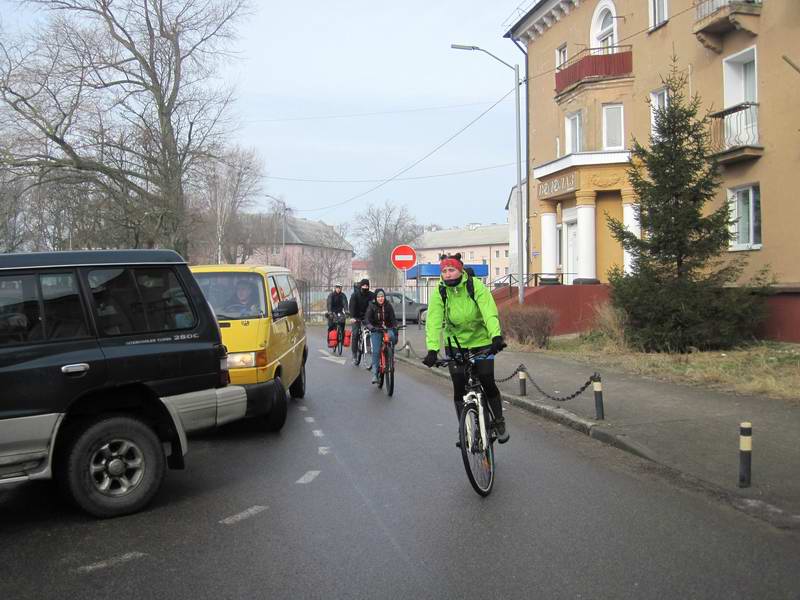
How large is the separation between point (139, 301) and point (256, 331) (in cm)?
252

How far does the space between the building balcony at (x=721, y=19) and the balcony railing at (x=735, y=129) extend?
1745mm

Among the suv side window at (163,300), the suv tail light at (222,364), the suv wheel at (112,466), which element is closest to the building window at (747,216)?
the suv tail light at (222,364)

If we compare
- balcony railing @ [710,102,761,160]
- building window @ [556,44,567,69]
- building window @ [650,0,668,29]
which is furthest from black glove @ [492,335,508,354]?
building window @ [556,44,567,69]

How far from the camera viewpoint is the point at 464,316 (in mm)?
6000

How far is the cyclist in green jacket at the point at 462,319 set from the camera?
590 cm

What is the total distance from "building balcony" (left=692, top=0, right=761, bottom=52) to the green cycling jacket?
14215 mm

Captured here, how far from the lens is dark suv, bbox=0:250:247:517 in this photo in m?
4.86

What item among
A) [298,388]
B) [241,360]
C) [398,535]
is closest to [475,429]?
[398,535]

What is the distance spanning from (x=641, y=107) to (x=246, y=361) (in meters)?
18.7

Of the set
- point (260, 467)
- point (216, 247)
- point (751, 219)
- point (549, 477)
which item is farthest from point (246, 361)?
point (216, 247)

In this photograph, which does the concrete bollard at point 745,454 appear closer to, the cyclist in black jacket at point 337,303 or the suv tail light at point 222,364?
the suv tail light at point 222,364

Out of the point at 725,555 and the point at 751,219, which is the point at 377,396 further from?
the point at 751,219

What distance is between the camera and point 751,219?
17.2 metres

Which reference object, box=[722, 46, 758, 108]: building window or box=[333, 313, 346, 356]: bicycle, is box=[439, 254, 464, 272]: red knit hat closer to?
box=[333, 313, 346, 356]: bicycle
